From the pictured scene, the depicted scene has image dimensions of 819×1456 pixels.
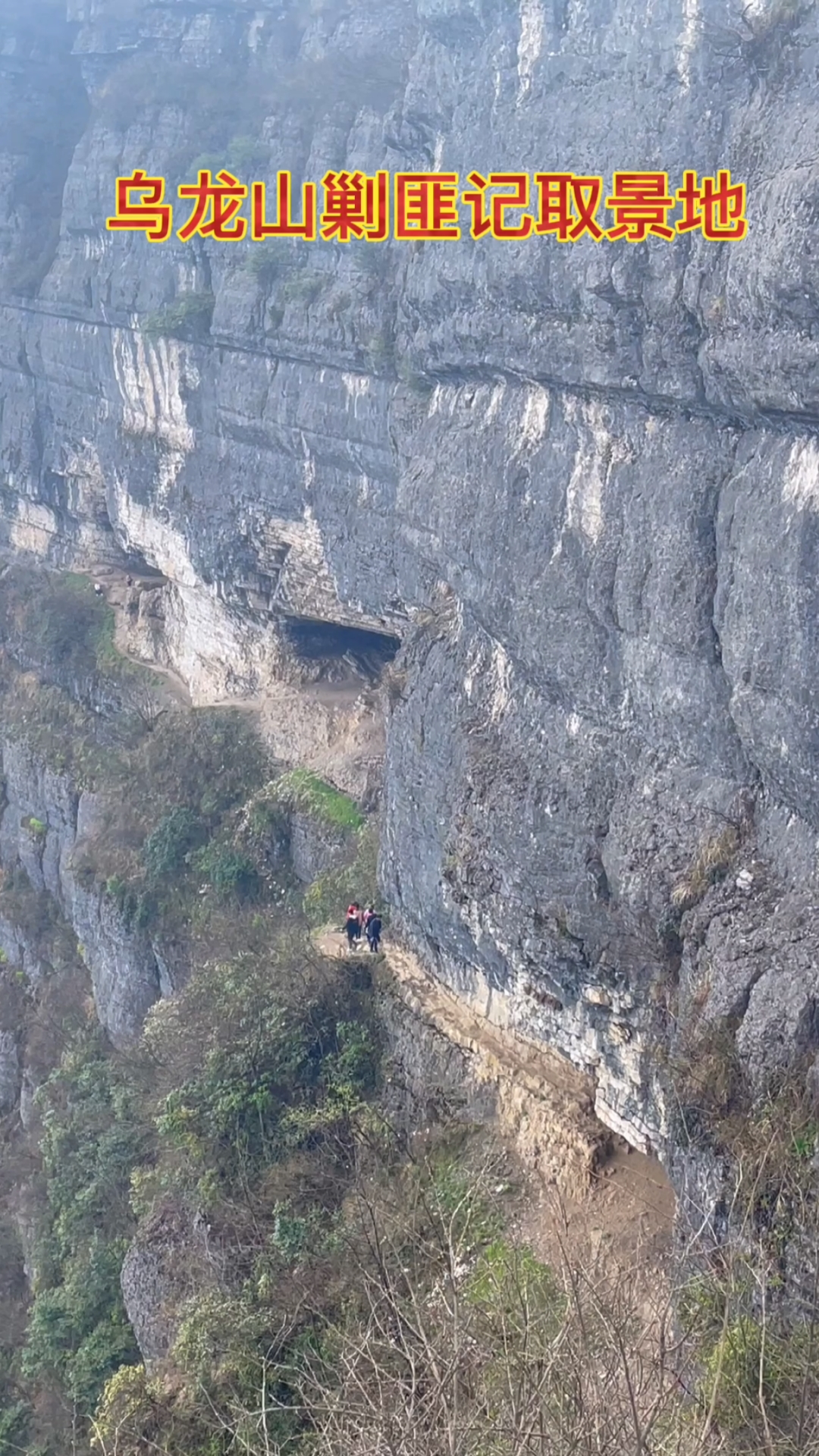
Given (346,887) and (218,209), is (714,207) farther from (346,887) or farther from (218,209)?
(218,209)

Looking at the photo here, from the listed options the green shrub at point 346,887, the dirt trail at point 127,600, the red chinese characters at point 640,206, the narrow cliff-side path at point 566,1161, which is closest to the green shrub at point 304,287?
the dirt trail at point 127,600

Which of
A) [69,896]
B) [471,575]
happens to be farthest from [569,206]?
[69,896]

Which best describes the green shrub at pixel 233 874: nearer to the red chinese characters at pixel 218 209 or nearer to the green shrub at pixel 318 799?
the green shrub at pixel 318 799

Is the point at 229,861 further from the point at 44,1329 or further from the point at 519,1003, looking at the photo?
the point at 519,1003

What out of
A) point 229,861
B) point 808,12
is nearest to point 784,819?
point 808,12

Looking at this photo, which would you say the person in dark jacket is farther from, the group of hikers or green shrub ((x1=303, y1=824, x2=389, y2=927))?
green shrub ((x1=303, y1=824, x2=389, y2=927))

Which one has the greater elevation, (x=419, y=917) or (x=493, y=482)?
(x=493, y=482)
